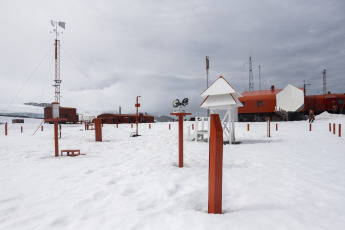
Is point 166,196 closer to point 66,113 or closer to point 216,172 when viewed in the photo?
point 216,172

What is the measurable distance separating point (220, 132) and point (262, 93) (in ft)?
123

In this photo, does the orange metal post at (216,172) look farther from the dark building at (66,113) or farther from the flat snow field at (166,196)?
the dark building at (66,113)

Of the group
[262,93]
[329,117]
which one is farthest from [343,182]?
[329,117]

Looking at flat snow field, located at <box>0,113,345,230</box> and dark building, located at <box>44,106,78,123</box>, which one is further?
dark building, located at <box>44,106,78,123</box>

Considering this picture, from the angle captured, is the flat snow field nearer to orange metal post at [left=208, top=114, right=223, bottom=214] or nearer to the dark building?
orange metal post at [left=208, top=114, right=223, bottom=214]

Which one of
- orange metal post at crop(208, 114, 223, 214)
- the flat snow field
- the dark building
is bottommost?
the flat snow field

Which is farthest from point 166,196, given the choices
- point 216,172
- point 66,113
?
point 66,113

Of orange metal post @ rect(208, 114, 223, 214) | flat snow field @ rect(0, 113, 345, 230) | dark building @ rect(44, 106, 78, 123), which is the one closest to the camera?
flat snow field @ rect(0, 113, 345, 230)

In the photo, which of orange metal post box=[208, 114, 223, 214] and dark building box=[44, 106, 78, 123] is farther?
dark building box=[44, 106, 78, 123]

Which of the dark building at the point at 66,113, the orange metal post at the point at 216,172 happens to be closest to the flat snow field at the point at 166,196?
the orange metal post at the point at 216,172

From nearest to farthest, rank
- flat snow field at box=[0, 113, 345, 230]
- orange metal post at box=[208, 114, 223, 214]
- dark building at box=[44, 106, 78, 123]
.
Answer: flat snow field at box=[0, 113, 345, 230] < orange metal post at box=[208, 114, 223, 214] < dark building at box=[44, 106, 78, 123]

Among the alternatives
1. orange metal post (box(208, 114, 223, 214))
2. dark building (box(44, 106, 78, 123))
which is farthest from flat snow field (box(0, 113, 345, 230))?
dark building (box(44, 106, 78, 123))

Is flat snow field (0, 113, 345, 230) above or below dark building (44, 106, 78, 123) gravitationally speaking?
below

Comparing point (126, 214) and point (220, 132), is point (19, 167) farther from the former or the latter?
point (220, 132)
